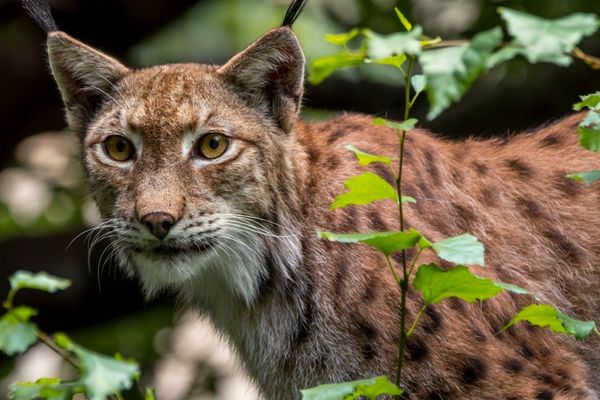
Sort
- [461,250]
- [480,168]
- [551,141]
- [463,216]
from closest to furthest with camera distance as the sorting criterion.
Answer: [461,250]
[463,216]
[480,168]
[551,141]

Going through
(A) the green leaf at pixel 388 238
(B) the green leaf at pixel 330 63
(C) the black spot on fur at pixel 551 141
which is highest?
(B) the green leaf at pixel 330 63

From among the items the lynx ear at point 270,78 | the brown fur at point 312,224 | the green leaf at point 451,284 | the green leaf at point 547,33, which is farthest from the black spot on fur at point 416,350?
the green leaf at point 547,33

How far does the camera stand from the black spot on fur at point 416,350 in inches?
241

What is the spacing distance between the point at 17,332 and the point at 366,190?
1377mm

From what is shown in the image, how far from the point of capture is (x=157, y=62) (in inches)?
422

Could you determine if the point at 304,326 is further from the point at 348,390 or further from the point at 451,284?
the point at 451,284

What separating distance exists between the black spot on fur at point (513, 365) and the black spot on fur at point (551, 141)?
1545mm

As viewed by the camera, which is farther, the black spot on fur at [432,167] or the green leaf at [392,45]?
the black spot on fur at [432,167]

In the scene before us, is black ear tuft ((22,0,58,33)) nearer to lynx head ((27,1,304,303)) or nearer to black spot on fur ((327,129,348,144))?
lynx head ((27,1,304,303))

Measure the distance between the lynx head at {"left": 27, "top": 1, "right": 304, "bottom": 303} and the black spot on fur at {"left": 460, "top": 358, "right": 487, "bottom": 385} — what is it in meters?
1.06

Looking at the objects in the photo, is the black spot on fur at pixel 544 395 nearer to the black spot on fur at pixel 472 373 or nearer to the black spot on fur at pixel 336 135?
the black spot on fur at pixel 472 373

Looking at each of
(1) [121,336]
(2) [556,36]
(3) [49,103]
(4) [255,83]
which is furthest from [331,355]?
(3) [49,103]

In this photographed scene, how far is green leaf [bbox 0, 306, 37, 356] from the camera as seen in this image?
3864mm

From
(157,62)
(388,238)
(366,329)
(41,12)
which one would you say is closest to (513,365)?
(366,329)
